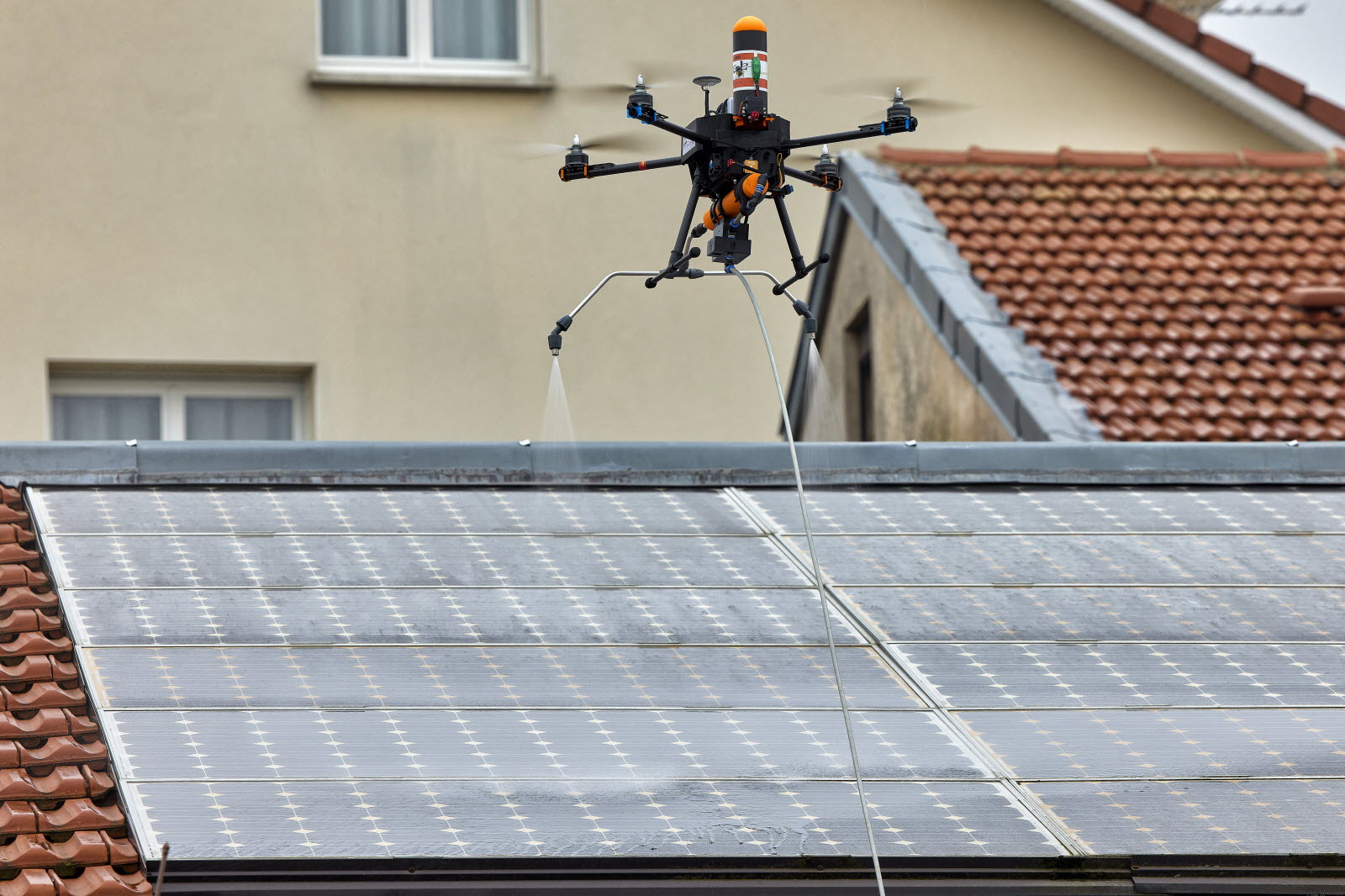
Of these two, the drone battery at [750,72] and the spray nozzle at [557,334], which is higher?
the drone battery at [750,72]

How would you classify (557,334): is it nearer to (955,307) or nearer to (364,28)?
(955,307)

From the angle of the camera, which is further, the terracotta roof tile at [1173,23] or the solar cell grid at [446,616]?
the terracotta roof tile at [1173,23]

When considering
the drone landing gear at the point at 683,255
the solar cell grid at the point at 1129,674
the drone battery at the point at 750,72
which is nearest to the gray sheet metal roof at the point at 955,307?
the solar cell grid at the point at 1129,674

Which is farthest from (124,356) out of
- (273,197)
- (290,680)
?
(290,680)

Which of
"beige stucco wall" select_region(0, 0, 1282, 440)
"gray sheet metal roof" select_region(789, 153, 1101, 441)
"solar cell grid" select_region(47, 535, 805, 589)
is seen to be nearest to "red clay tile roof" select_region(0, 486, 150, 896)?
"solar cell grid" select_region(47, 535, 805, 589)

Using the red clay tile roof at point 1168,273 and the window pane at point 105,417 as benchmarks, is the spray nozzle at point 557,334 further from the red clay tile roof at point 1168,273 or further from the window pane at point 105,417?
the window pane at point 105,417

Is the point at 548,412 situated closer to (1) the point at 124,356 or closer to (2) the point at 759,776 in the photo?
(2) the point at 759,776

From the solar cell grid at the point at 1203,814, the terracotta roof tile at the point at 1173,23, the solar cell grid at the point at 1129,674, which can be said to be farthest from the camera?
the terracotta roof tile at the point at 1173,23
